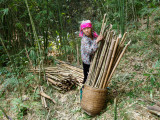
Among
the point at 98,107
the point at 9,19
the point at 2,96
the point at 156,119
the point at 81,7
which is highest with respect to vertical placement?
the point at 81,7

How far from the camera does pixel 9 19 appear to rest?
346 centimetres

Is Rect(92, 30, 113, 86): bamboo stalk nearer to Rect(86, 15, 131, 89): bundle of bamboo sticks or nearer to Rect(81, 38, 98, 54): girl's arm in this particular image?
Rect(86, 15, 131, 89): bundle of bamboo sticks

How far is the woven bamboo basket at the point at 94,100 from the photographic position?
1.99 meters

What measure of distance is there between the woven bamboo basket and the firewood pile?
81 cm

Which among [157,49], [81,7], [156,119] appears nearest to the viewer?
[156,119]

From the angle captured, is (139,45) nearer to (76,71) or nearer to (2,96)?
(76,71)

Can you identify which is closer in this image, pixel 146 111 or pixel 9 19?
pixel 146 111

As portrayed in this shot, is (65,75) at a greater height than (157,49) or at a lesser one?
lesser

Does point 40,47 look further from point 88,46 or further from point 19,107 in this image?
point 88,46

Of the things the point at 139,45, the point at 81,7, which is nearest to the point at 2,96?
the point at 139,45

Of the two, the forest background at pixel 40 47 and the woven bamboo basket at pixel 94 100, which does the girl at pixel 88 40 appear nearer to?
the woven bamboo basket at pixel 94 100

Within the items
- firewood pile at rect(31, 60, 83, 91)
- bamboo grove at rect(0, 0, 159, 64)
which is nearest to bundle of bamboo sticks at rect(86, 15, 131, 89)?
firewood pile at rect(31, 60, 83, 91)

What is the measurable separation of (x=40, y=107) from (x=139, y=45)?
8.60ft

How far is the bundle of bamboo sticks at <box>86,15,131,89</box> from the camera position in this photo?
1.91 m
